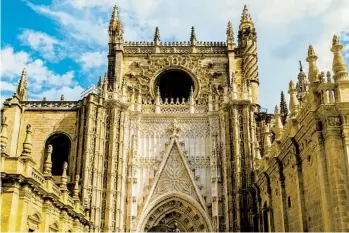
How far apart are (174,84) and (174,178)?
8.32 m

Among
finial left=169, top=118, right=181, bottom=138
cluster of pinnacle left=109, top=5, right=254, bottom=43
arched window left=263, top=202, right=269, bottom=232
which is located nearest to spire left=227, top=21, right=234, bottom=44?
cluster of pinnacle left=109, top=5, right=254, bottom=43

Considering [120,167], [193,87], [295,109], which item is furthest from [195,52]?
[295,109]

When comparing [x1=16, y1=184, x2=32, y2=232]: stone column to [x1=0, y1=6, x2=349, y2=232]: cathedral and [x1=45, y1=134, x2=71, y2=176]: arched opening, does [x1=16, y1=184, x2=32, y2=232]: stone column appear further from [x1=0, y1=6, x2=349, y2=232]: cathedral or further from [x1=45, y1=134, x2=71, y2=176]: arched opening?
[x1=45, y1=134, x2=71, y2=176]: arched opening

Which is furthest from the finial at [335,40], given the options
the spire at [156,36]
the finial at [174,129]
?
the spire at [156,36]

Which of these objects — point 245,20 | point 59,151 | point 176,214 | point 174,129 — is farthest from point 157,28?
point 176,214

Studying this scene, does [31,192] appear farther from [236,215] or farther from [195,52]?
[195,52]

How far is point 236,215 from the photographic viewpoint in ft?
84.7

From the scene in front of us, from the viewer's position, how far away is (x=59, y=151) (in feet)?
95.5

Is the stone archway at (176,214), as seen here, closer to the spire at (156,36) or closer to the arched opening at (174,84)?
the arched opening at (174,84)

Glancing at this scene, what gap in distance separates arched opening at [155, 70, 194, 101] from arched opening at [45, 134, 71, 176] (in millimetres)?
7756

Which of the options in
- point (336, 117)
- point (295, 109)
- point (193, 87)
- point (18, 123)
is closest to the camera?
point (336, 117)

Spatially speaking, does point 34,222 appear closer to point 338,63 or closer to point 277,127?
point 277,127

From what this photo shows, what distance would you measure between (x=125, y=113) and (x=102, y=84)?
252 cm

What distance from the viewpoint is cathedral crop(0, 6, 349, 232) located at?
25.1 metres
